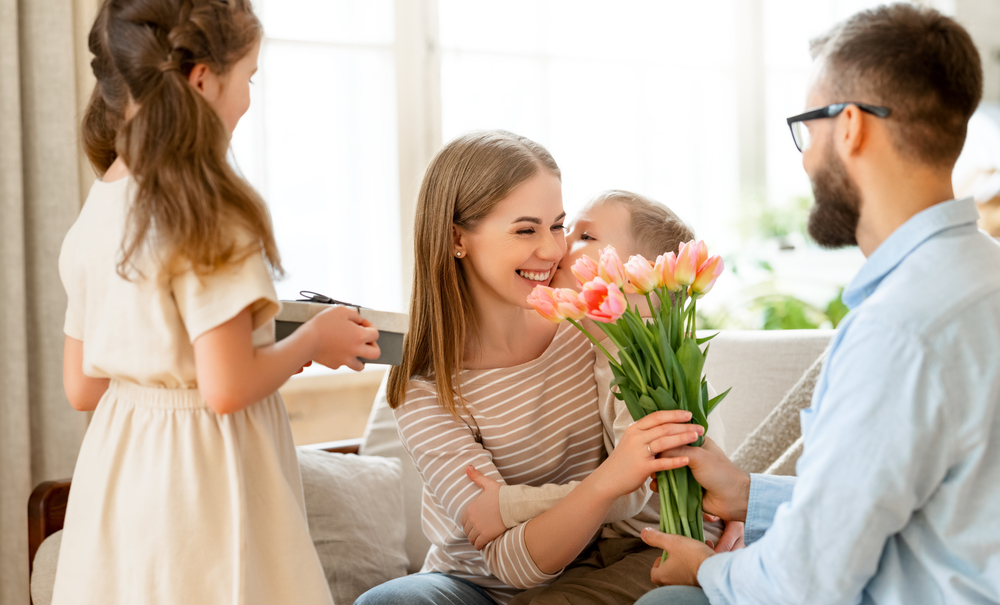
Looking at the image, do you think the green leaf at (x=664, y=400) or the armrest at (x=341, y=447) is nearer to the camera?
the green leaf at (x=664, y=400)

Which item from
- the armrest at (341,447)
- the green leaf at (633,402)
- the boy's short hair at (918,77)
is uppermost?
the boy's short hair at (918,77)

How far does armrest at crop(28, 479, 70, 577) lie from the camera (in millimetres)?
1762

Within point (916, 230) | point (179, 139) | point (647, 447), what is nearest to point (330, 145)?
point (179, 139)

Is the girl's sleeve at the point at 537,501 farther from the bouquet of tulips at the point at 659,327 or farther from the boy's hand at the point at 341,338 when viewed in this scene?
the boy's hand at the point at 341,338

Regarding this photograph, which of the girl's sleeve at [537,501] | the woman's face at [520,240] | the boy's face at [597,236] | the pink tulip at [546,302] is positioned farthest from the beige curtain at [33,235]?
the pink tulip at [546,302]

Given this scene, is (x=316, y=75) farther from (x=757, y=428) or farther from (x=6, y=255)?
(x=757, y=428)

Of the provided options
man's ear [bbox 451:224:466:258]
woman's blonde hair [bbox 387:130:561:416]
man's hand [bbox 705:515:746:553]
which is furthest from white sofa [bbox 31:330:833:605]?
man's ear [bbox 451:224:466:258]

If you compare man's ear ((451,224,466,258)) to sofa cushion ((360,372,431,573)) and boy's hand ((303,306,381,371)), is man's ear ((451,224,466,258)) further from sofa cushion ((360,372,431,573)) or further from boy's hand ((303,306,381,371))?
sofa cushion ((360,372,431,573))

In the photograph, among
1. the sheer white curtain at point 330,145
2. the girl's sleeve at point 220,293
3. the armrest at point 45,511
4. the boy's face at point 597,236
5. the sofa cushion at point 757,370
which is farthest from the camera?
the sheer white curtain at point 330,145

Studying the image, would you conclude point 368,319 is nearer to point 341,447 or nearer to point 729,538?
point 729,538

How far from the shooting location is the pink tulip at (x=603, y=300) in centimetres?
104

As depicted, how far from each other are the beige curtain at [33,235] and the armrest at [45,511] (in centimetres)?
53

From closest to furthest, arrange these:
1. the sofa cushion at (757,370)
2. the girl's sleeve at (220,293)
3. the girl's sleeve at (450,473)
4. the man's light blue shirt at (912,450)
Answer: the man's light blue shirt at (912,450), the girl's sleeve at (220,293), the girl's sleeve at (450,473), the sofa cushion at (757,370)

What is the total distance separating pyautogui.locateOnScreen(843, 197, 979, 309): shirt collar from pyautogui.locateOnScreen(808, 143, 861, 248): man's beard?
0.06 metres
